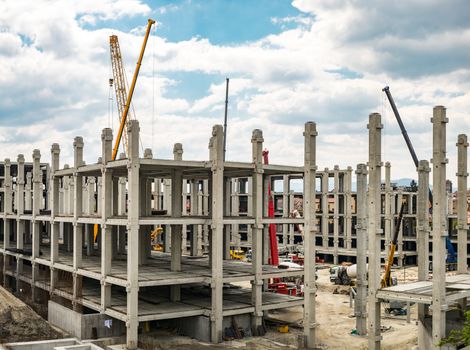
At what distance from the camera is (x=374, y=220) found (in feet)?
97.8

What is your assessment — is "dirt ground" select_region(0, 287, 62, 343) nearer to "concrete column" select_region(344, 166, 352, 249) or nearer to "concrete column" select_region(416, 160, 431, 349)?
"concrete column" select_region(416, 160, 431, 349)

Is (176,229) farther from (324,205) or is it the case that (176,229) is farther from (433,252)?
(324,205)

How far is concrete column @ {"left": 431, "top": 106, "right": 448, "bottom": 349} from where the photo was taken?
27359 mm

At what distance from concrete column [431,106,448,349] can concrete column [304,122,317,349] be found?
9.59 m

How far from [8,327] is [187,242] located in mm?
61330

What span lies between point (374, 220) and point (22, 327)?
2412 centimetres

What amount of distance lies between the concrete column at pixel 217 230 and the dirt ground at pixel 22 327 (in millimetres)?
10404

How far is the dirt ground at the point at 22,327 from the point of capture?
35.9 meters

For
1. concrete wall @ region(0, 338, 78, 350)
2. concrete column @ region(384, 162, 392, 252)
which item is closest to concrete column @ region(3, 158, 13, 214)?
concrete wall @ region(0, 338, 78, 350)

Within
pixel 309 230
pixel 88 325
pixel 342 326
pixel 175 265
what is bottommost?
pixel 342 326

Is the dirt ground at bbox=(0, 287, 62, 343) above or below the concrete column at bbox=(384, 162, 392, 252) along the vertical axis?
below

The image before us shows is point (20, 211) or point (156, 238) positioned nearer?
point (20, 211)

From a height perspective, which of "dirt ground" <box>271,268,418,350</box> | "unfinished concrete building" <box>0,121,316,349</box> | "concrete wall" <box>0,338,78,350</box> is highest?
"unfinished concrete building" <box>0,121,316,349</box>

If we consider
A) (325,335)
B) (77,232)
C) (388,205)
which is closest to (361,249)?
(325,335)
